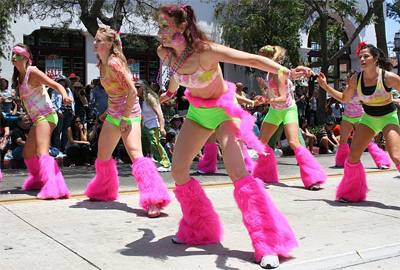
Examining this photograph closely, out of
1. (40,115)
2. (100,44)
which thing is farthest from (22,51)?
(100,44)

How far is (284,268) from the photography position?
381 centimetres

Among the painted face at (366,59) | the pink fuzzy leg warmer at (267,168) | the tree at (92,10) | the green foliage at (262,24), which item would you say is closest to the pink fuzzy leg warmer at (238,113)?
the painted face at (366,59)

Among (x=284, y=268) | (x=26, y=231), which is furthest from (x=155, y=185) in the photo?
(x=284, y=268)

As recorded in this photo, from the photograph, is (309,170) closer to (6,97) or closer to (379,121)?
(379,121)

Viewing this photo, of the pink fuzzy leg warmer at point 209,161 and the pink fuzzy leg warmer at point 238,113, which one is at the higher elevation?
the pink fuzzy leg warmer at point 238,113

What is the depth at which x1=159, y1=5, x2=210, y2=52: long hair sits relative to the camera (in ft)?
13.7

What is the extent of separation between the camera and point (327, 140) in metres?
14.0

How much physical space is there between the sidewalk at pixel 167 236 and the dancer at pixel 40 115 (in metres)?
0.26

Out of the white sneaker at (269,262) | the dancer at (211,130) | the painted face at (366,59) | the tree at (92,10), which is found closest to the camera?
the white sneaker at (269,262)

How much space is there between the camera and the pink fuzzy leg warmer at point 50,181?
6332 mm

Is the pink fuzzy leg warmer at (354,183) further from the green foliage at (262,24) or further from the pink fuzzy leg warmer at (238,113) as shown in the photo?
the green foliage at (262,24)

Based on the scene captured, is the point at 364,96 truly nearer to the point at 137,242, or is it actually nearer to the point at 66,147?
the point at 137,242

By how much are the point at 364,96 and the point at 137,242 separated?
3447mm

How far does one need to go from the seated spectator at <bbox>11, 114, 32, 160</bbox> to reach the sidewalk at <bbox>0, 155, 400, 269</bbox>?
161 inches
